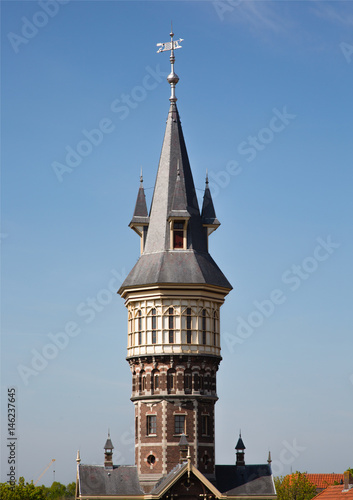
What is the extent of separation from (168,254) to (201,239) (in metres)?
3.27

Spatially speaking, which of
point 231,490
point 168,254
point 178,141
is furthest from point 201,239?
point 231,490

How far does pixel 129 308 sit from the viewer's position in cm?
7144

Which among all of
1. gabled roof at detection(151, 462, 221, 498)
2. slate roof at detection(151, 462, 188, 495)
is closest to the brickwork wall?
slate roof at detection(151, 462, 188, 495)

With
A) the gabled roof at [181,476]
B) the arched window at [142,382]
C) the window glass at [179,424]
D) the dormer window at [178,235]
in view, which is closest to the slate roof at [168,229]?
the dormer window at [178,235]

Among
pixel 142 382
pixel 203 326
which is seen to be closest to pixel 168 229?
pixel 203 326

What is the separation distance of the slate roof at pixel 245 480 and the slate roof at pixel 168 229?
42.6 ft

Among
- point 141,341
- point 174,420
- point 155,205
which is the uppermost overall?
point 155,205

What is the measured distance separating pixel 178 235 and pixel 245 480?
59.3ft

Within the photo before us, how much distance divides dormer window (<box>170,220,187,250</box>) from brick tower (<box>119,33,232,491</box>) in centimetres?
7

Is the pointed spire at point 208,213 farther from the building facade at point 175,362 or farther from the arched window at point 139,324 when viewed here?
the arched window at point 139,324

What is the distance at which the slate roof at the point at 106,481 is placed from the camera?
65938 mm

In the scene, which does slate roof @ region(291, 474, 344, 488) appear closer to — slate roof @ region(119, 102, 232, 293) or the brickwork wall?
the brickwork wall

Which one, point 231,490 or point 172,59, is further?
point 172,59

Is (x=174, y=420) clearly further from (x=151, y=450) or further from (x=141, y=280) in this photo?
(x=141, y=280)
